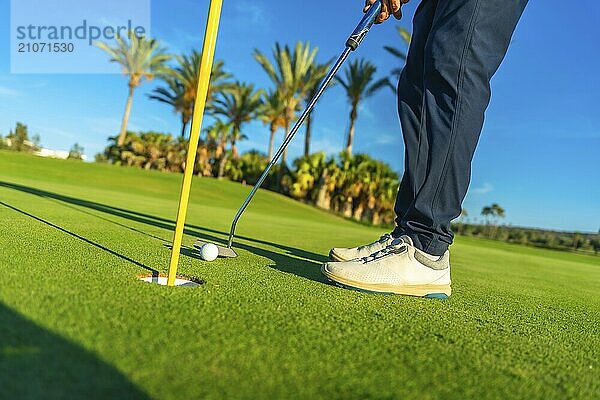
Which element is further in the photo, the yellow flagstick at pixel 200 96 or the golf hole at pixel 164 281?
the golf hole at pixel 164 281

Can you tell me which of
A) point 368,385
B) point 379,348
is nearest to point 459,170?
point 379,348

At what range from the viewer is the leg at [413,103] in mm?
2442

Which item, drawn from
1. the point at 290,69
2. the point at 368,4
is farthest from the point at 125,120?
the point at 368,4

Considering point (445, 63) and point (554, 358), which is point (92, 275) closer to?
point (554, 358)

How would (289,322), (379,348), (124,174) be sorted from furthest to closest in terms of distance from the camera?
(124,174), (289,322), (379,348)

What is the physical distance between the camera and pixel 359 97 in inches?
1204

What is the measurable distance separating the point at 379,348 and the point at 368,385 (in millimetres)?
250

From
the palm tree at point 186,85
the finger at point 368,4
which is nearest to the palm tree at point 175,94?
the palm tree at point 186,85

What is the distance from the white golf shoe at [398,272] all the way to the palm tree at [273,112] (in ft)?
106

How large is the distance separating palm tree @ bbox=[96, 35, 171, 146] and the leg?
34336mm

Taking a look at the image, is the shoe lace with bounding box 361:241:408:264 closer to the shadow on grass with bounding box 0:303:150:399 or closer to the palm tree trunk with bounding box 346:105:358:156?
the shadow on grass with bounding box 0:303:150:399

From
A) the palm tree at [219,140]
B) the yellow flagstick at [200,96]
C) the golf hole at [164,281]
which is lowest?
the golf hole at [164,281]

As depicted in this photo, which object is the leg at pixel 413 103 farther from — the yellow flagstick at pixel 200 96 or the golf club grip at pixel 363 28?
the yellow flagstick at pixel 200 96

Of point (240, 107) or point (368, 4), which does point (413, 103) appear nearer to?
point (368, 4)
